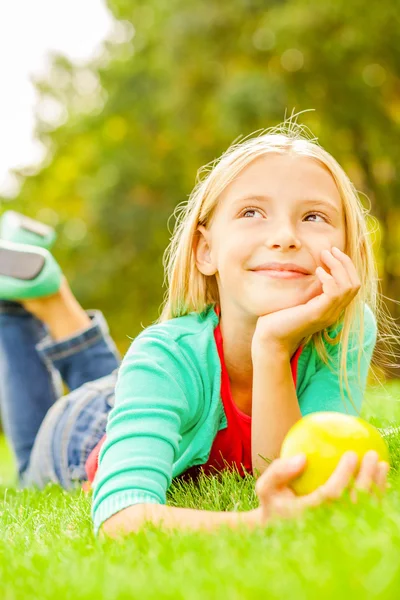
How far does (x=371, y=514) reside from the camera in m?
1.60

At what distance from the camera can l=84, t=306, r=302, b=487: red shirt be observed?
2.65 metres

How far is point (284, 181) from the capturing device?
2520mm

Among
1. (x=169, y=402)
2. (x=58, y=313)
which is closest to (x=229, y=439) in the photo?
(x=169, y=402)

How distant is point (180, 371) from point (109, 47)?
24.7 metres

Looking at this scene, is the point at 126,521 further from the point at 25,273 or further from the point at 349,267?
the point at 25,273

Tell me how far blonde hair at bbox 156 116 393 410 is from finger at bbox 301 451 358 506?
93cm

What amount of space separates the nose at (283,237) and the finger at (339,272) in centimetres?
11

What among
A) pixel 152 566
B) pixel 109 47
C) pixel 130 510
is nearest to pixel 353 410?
pixel 130 510

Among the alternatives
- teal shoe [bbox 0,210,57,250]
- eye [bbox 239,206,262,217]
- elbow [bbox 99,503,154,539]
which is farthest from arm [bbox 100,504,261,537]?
teal shoe [bbox 0,210,57,250]

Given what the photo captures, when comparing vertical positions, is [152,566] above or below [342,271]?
below

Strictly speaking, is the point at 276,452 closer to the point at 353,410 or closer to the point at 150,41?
the point at 353,410

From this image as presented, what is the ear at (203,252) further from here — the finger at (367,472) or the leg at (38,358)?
the leg at (38,358)

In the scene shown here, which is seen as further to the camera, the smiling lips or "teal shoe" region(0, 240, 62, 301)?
"teal shoe" region(0, 240, 62, 301)

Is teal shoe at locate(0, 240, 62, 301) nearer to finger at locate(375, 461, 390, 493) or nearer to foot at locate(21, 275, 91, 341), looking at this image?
foot at locate(21, 275, 91, 341)
